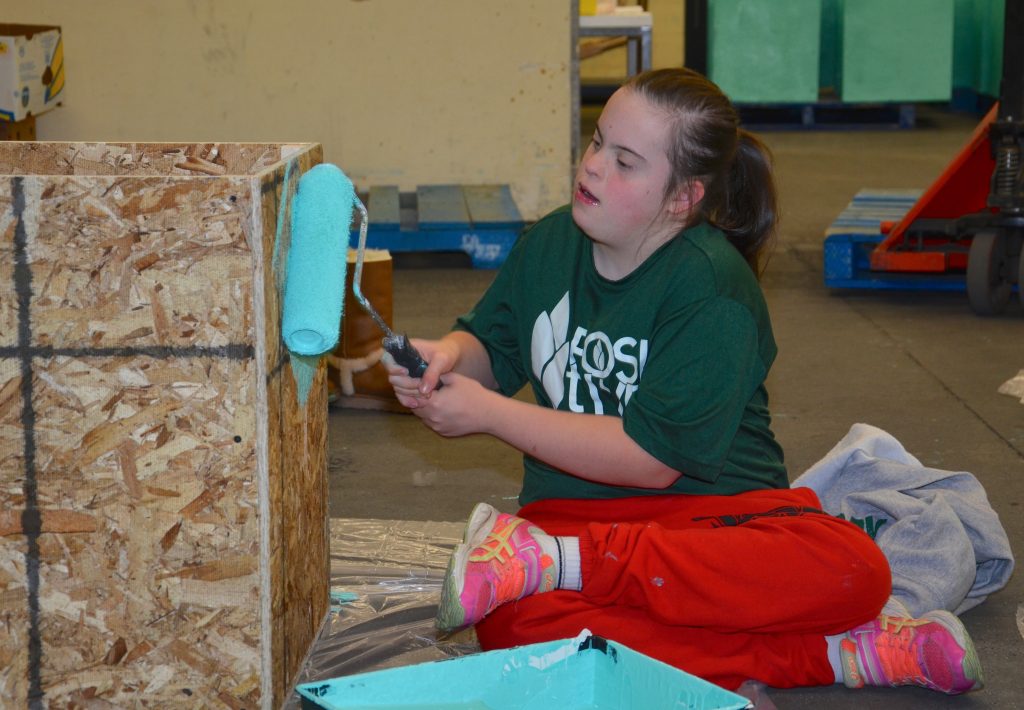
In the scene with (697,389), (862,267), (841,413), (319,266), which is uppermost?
(319,266)

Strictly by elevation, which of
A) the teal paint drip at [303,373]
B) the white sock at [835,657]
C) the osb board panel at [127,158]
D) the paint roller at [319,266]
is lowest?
the white sock at [835,657]

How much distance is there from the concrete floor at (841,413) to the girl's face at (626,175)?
697mm

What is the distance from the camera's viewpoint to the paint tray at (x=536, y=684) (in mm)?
1451

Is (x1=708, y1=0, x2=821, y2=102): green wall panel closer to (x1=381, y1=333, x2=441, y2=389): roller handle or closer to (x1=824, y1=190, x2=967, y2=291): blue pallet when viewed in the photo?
(x1=824, y1=190, x2=967, y2=291): blue pallet

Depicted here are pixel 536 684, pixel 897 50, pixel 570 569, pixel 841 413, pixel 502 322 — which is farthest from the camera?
pixel 897 50

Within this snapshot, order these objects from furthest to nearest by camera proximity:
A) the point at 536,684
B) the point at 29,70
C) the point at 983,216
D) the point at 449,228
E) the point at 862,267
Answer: the point at 449,228, the point at 29,70, the point at 862,267, the point at 983,216, the point at 536,684

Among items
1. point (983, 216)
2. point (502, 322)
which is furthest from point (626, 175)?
point (983, 216)

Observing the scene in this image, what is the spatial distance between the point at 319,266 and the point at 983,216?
2912 millimetres

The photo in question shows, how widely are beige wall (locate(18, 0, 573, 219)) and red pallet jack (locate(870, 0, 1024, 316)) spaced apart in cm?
162

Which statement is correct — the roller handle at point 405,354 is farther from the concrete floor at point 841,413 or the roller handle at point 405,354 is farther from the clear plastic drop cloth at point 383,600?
the concrete floor at point 841,413

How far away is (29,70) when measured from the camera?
15.3 ft

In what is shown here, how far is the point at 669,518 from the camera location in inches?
74.4

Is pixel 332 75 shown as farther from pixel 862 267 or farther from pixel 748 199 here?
pixel 748 199

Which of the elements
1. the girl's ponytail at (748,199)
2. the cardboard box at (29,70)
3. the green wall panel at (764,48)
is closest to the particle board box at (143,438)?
the girl's ponytail at (748,199)
